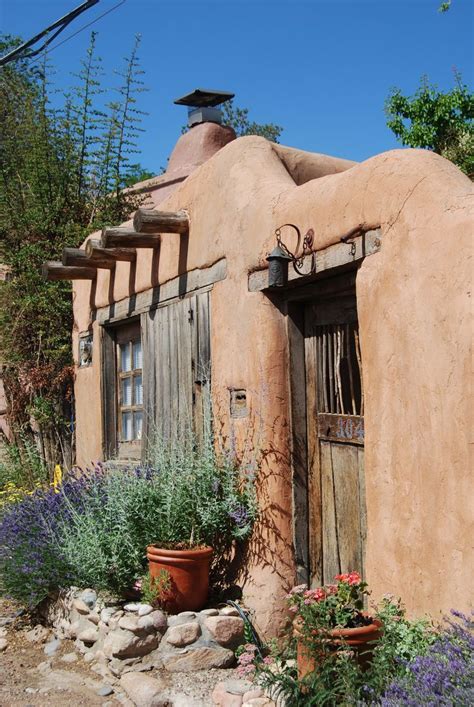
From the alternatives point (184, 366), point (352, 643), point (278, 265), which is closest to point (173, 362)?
point (184, 366)

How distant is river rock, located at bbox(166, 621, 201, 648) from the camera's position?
14.8ft

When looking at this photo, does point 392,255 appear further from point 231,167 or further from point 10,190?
point 10,190

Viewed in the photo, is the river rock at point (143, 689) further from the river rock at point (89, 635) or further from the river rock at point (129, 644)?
A: the river rock at point (89, 635)

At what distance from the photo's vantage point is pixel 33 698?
14.4 feet

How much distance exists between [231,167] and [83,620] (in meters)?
3.20

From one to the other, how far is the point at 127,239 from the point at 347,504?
9.74 feet

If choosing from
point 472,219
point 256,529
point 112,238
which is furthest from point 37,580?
point 472,219

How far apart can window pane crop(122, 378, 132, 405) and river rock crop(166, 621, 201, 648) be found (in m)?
3.25

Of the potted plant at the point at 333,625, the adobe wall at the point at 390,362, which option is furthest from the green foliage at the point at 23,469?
the potted plant at the point at 333,625

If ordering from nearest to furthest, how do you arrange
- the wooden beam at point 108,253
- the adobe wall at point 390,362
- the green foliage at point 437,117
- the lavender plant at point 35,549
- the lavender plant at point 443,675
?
the lavender plant at point 443,675 < the adobe wall at point 390,362 < the lavender plant at point 35,549 < the wooden beam at point 108,253 < the green foliage at point 437,117

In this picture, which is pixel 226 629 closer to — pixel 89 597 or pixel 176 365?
pixel 89 597

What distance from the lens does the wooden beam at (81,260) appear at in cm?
744

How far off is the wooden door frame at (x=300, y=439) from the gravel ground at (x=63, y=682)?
853mm

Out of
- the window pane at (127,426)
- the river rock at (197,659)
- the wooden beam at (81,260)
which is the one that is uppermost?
the wooden beam at (81,260)
